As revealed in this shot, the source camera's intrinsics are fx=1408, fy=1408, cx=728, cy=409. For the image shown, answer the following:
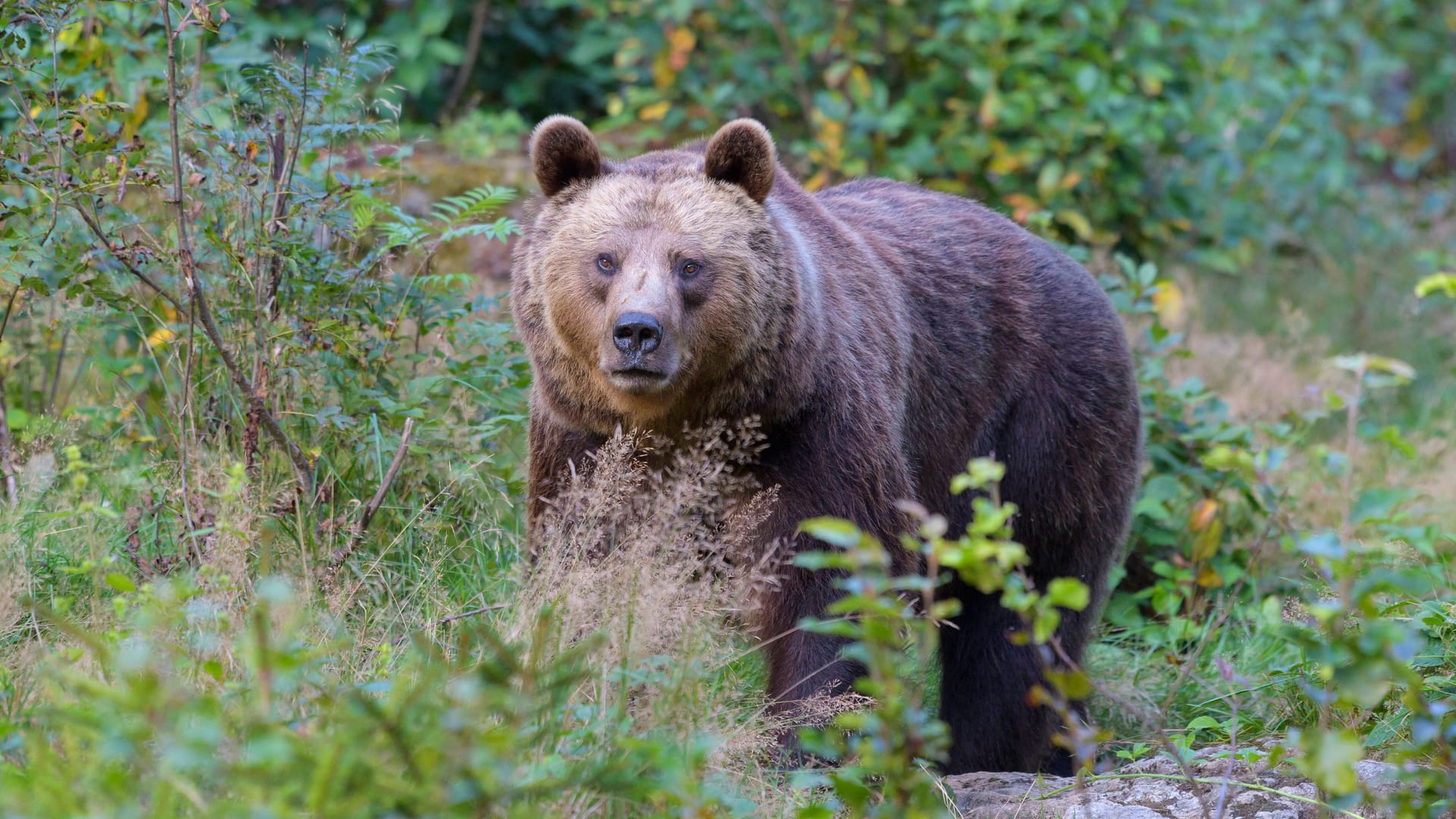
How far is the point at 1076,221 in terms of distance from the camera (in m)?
8.06

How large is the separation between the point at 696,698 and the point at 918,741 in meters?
0.68

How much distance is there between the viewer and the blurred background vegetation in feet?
8.50

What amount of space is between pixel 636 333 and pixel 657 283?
215 millimetres

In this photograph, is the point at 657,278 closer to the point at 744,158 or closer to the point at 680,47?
the point at 744,158

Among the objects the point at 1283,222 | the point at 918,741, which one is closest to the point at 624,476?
the point at 918,741

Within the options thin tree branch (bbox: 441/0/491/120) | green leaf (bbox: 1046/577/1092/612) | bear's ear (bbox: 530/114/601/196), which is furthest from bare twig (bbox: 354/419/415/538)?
thin tree branch (bbox: 441/0/491/120)

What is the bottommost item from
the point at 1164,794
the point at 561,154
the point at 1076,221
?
the point at 1164,794

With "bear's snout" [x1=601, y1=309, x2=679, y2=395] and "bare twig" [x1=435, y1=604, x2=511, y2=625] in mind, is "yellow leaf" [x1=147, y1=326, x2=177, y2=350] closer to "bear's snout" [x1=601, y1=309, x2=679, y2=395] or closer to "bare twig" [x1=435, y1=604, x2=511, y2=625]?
"bare twig" [x1=435, y1=604, x2=511, y2=625]

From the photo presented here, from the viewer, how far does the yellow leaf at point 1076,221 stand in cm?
805

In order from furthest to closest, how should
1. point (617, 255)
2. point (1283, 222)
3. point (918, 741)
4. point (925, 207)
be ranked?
point (1283, 222), point (925, 207), point (617, 255), point (918, 741)

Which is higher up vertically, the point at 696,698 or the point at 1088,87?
the point at 1088,87

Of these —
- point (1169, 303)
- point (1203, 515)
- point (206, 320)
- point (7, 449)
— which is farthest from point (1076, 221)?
point (7, 449)

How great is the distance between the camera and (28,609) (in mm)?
3666

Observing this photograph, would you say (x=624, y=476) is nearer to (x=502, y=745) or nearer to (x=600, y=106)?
(x=502, y=745)
